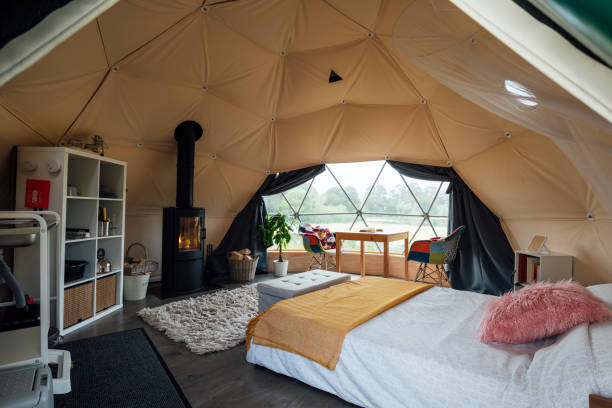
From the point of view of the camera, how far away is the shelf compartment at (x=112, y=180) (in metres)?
3.90

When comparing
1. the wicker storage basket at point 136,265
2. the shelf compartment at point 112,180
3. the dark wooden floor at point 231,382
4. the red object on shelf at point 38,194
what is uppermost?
the shelf compartment at point 112,180

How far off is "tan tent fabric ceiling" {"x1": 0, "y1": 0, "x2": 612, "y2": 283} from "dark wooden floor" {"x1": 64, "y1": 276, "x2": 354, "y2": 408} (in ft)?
8.15

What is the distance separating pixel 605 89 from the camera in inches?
17.2

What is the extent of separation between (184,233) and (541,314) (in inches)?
160

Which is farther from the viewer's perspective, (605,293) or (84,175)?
(84,175)

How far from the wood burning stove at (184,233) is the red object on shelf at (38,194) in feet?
4.93

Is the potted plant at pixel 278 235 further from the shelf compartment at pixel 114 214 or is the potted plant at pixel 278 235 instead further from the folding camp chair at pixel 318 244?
the shelf compartment at pixel 114 214

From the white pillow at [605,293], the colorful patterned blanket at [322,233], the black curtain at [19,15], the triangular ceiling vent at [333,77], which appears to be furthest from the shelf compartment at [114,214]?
the white pillow at [605,293]

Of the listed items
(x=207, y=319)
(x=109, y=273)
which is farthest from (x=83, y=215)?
(x=207, y=319)

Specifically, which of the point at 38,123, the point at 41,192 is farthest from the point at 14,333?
the point at 38,123

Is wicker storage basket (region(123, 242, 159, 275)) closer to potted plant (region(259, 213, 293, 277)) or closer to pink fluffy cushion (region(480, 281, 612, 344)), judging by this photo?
potted plant (region(259, 213, 293, 277))

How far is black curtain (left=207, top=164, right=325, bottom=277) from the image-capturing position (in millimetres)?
6047

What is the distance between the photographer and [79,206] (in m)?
3.64

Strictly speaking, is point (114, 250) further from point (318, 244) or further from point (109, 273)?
point (318, 244)
